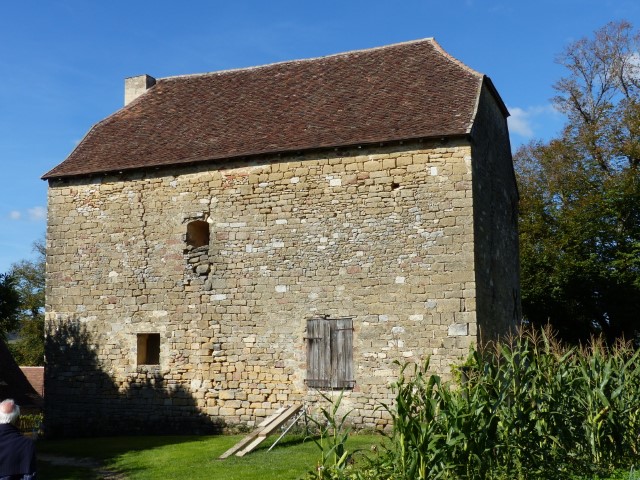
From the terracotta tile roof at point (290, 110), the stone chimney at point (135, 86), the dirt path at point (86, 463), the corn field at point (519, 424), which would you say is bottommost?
the dirt path at point (86, 463)

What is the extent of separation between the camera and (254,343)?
1554 centimetres

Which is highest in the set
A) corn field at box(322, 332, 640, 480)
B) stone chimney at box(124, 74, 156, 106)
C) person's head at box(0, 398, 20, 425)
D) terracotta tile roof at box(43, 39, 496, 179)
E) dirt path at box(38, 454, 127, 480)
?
stone chimney at box(124, 74, 156, 106)

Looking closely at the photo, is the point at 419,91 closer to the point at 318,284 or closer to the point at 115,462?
the point at 318,284

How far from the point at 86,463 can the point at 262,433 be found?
2983 millimetres

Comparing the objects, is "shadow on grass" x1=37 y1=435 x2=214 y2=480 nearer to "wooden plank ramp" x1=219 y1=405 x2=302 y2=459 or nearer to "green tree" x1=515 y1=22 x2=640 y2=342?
"wooden plank ramp" x1=219 y1=405 x2=302 y2=459

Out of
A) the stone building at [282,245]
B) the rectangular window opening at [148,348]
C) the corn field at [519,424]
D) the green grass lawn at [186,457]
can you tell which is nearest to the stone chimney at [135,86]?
the stone building at [282,245]

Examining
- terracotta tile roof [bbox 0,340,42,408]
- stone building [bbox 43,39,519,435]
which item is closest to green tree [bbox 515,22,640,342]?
stone building [bbox 43,39,519,435]

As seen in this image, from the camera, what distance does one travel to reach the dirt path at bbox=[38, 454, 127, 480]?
11.6 m

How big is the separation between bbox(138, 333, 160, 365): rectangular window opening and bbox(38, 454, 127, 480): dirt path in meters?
3.03

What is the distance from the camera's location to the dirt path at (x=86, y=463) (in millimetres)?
11648

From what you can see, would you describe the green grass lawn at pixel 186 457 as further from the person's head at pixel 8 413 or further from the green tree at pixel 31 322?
the green tree at pixel 31 322

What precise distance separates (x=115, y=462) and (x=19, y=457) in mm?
6889

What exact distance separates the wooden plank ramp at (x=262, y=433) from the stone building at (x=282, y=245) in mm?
784

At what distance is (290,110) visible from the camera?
1708 cm
